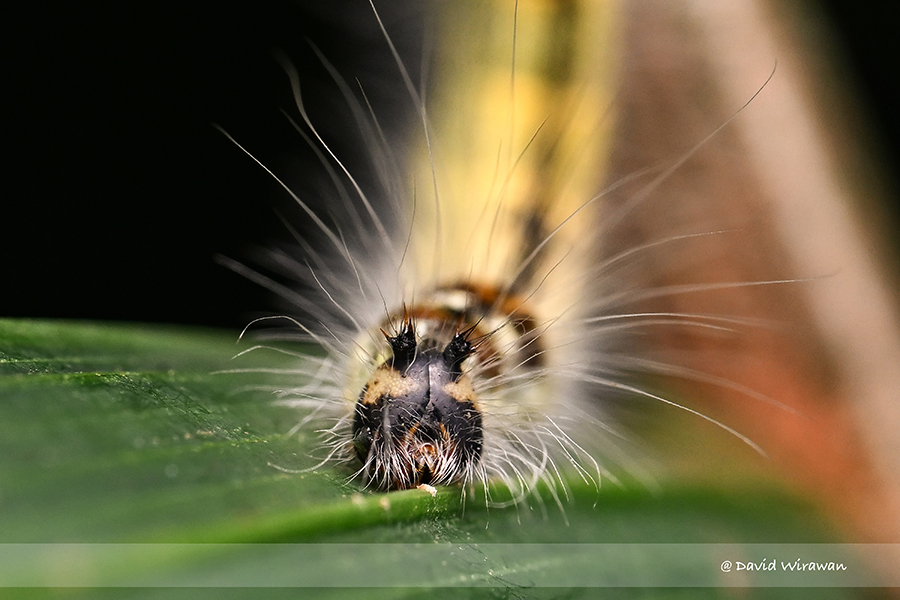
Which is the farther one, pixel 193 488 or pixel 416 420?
pixel 416 420

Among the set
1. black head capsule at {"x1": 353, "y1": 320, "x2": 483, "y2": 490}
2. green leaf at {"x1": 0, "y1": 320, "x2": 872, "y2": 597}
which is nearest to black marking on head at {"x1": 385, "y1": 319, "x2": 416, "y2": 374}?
black head capsule at {"x1": 353, "y1": 320, "x2": 483, "y2": 490}

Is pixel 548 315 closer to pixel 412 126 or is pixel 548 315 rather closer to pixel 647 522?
pixel 647 522

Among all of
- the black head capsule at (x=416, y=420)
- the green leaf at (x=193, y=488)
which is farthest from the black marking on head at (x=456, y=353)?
the green leaf at (x=193, y=488)

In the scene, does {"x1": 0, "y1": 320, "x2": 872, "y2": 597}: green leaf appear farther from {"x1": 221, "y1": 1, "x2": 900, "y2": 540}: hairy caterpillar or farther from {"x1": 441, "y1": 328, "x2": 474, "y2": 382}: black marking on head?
{"x1": 441, "y1": 328, "x2": 474, "y2": 382}: black marking on head

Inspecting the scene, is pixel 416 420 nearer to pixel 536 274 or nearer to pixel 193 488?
pixel 193 488

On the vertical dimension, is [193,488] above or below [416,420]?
below

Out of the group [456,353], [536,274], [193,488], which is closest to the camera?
[193,488]

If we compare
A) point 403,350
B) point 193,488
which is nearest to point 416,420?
point 403,350
